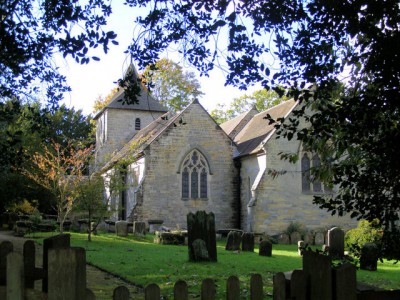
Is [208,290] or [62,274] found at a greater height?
[62,274]

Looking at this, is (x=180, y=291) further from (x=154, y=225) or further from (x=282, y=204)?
(x=282, y=204)

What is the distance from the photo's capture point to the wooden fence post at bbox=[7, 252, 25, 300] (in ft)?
9.27

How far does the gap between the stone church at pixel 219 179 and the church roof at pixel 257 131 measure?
0.29 ft

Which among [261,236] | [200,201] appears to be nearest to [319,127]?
[261,236]

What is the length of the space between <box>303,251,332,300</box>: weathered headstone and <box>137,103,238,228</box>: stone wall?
24.1 metres

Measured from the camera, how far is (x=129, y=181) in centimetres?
3078

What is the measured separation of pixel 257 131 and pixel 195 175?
207 inches

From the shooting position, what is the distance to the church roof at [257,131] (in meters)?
28.2

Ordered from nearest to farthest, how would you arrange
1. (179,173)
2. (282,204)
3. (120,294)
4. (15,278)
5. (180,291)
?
(15,278)
(120,294)
(180,291)
(282,204)
(179,173)

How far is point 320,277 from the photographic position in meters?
3.32

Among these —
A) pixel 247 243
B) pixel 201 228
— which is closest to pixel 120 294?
pixel 201 228

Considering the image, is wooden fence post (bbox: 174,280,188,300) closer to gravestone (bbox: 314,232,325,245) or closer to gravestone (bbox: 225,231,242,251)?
gravestone (bbox: 225,231,242,251)

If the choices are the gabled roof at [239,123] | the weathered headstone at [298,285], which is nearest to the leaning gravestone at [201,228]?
the weathered headstone at [298,285]

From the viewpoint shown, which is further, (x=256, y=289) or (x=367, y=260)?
(x=367, y=260)
